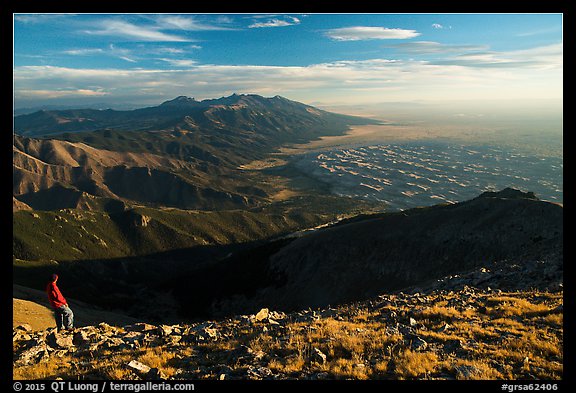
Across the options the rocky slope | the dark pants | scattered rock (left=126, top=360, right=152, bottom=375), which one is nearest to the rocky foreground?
scattered rock (left=126, top=360, right=152, bottom=375)

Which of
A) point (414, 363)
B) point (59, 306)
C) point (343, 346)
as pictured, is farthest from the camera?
point (59, 306)

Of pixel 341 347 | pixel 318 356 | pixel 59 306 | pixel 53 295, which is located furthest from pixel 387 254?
pixel 318 356

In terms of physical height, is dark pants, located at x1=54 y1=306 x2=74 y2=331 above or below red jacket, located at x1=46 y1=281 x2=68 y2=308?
below

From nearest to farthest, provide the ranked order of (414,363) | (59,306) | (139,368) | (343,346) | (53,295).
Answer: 1. (414,363)
2. (139,368)
3. (343,346)
4. (53,295)
5. (59,306)

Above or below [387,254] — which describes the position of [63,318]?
above

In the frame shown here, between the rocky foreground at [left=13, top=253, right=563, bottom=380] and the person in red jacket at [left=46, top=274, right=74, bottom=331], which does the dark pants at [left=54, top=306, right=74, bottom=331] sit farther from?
the rocky foreground at [left=13, top=253, right=563, bottom=380]

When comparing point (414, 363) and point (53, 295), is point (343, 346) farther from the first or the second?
point (53, 295)

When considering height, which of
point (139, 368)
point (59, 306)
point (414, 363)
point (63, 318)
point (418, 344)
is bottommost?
point (63, 318)
